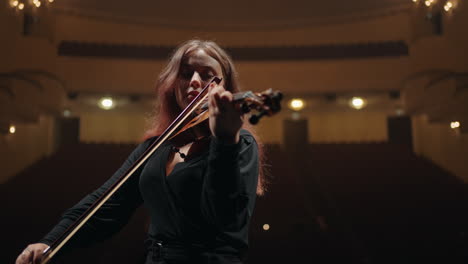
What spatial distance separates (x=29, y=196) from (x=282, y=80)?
491 centimetres

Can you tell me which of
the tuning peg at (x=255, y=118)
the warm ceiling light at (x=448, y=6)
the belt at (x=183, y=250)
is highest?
the warm ceiling light at (x=448, y=6)

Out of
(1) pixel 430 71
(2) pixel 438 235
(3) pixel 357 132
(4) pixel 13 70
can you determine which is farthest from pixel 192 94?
(3) pixel 357 132

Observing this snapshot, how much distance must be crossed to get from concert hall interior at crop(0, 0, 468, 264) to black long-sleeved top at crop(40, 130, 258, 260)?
169 cm

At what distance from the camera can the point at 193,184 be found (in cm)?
73

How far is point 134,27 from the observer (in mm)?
8242

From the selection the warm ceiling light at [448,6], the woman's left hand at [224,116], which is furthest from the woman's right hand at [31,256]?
the warm ceiling light at [448,6]

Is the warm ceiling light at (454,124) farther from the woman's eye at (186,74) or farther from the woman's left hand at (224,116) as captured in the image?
the woman's left hand at (224,116)

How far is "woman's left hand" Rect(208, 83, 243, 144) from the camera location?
1.97ft

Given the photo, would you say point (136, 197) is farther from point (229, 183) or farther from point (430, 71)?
point (430, 71)

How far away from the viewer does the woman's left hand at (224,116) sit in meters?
0.60

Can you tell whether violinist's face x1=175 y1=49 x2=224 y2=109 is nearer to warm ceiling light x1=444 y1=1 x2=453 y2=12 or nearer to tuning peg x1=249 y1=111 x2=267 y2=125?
tuning peg x1=249 y1=111 x2=267 y2=125

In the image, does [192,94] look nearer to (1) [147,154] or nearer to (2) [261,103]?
A: (1) [147,154]

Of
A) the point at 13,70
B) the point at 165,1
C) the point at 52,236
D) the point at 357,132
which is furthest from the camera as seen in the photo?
the point at 357,132

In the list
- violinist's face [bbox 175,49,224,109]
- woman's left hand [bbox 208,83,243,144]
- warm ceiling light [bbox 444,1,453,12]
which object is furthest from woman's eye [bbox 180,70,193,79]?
warm ceiling light [bbox 444,1,453,12]
